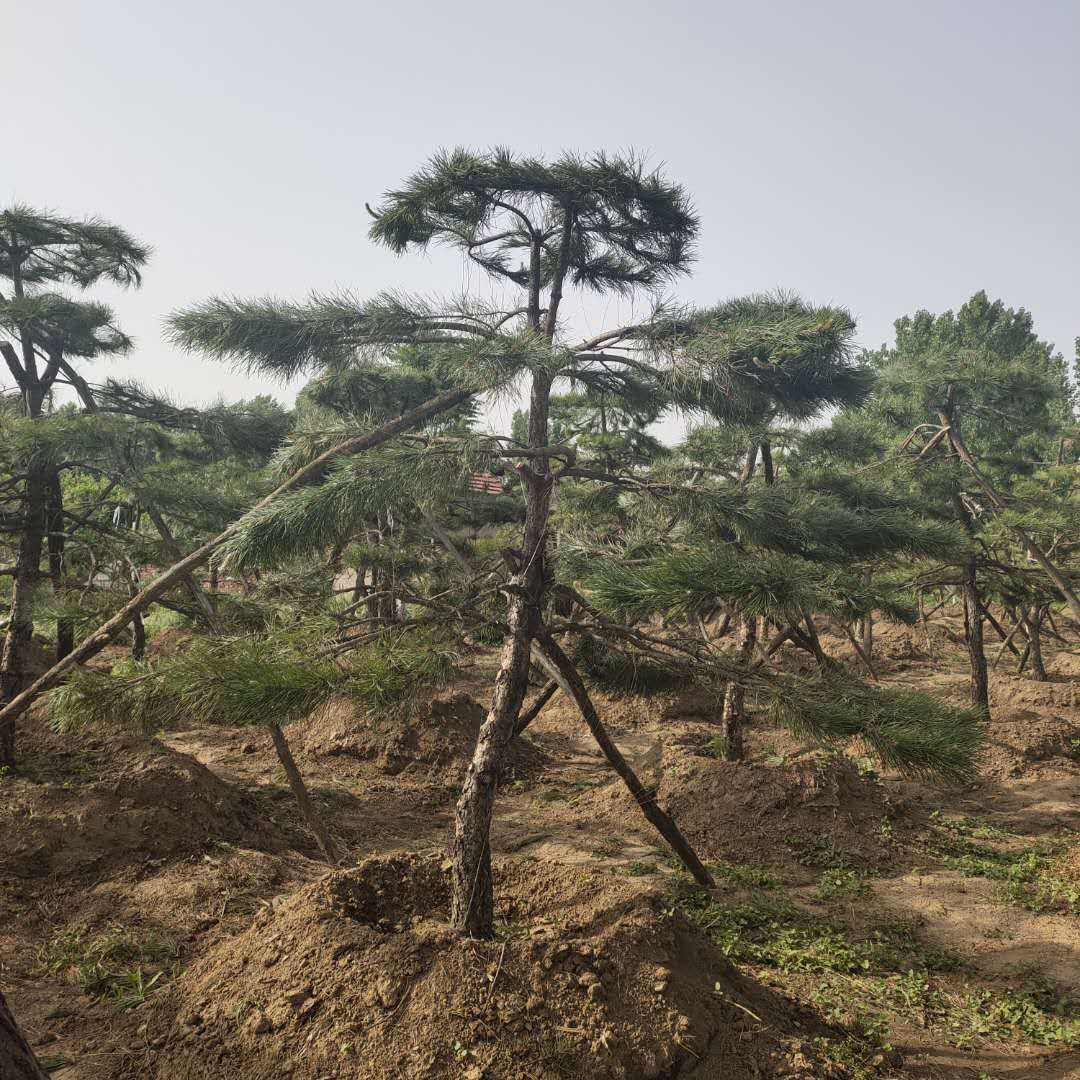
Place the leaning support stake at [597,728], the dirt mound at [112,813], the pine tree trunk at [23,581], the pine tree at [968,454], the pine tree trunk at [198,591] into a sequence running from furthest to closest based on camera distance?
the pine tree at [968,454] → the pine tree trunk at [23,581] → the dirt mound at [112,813] → the pine tree trunk at [198,591] → the leaning support stake at [597,728]

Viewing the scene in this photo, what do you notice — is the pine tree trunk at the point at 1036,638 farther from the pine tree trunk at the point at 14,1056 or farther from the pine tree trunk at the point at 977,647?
the pine tree trunk at the point at 14,1056

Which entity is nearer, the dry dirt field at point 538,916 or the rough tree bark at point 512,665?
the dry dirt field at point 538,916

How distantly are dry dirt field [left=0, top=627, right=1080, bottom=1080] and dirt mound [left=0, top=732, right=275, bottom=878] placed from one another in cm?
3

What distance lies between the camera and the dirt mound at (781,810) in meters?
7.84

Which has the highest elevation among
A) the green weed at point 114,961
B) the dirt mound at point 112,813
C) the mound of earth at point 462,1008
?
the dirt mound at point 112,813

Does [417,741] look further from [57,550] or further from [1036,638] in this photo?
[1036,638]

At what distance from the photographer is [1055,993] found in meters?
5.32

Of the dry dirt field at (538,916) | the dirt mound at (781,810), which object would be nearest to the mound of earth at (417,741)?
the dry dirt field at (538,916)

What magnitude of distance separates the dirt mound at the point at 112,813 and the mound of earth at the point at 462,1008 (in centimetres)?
226

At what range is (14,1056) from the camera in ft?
8.44

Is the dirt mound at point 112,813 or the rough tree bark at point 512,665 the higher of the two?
the rough tree bark at point 512,665

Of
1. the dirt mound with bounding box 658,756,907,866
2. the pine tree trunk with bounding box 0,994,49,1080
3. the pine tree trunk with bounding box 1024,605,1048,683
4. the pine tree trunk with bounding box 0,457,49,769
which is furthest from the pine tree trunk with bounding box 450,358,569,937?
the pine tree trunk with bounding box 1024,605,1048,683

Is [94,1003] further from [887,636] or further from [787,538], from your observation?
[887,636]

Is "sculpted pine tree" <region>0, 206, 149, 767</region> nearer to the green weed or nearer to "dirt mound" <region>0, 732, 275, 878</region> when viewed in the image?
"dirt mound" <region>0, 732, 275, 878</region>
